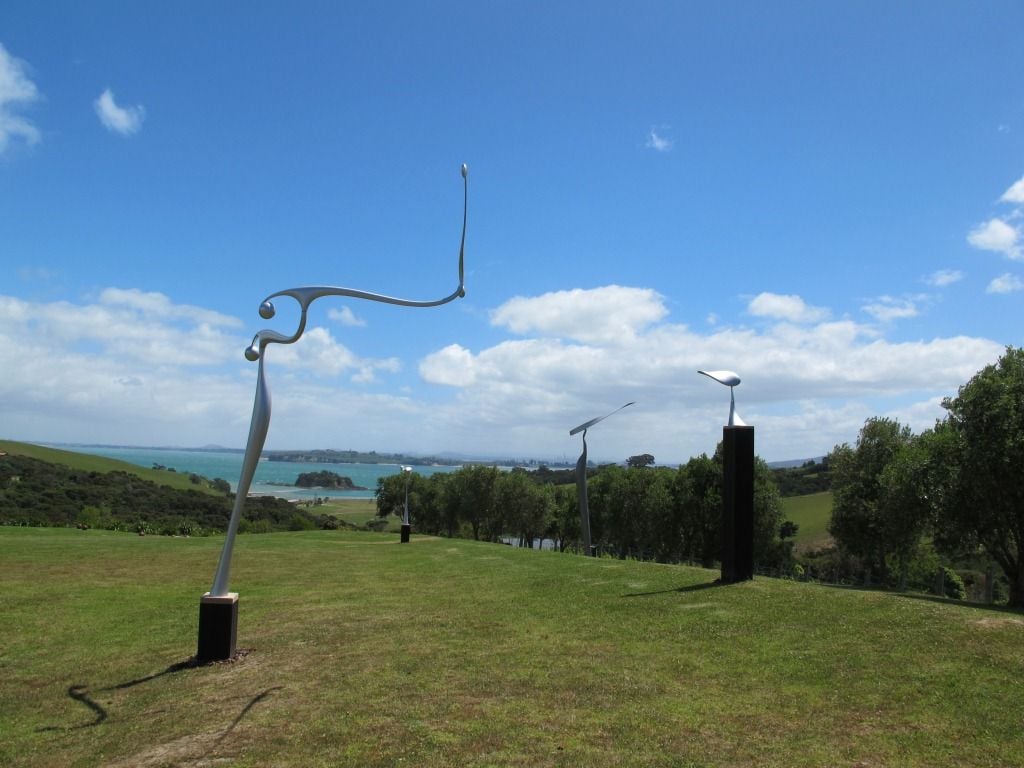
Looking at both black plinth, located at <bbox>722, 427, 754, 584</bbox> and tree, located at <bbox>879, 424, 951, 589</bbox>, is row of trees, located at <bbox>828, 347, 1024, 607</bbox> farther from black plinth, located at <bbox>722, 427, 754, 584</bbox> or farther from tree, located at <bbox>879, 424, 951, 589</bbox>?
black plinth, located at <bbox>722, 427, 754, 584</bbox>

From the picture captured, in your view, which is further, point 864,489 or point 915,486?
point 864,489

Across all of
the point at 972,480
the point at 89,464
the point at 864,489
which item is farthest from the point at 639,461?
the point at 89,464

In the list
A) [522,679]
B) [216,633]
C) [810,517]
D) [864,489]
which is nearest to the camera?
[522,679]

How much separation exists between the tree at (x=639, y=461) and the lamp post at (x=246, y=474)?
174ft

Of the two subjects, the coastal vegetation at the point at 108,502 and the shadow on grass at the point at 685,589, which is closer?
the shadow on grass at the point at 685,589

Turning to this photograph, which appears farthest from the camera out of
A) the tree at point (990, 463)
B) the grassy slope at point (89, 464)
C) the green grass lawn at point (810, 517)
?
the grassy slope at point (89, 464)

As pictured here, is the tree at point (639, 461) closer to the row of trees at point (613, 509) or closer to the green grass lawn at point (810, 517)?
the row of trees at point (613, 509)

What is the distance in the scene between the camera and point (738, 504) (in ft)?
55.4

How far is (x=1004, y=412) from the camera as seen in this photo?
24.3 metres

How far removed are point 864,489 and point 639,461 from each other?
29.8 metres

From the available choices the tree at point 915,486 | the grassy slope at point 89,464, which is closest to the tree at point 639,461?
the tree at point 915,486

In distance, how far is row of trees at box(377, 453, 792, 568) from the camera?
51531mm

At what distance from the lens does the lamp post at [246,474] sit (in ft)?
38.0

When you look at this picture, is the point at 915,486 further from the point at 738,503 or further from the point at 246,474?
the point at 246,474
